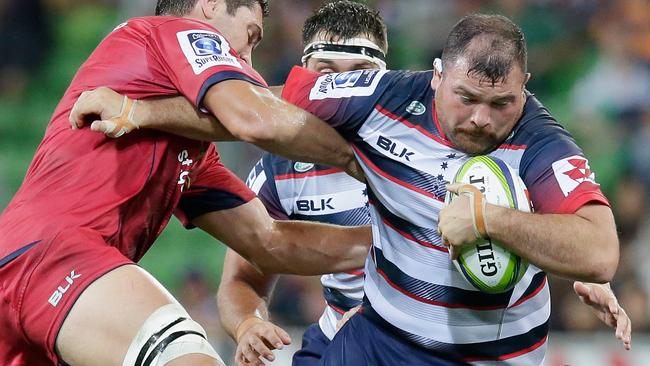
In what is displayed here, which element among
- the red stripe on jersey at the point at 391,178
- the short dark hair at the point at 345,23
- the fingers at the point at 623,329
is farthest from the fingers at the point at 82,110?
the fingers at the point at 623,329

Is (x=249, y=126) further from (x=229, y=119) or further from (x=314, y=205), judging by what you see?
(x=314, y=205)

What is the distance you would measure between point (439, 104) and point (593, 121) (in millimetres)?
5387

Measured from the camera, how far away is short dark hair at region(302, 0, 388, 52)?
5590mm

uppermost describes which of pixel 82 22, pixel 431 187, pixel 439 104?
pixel 439 104

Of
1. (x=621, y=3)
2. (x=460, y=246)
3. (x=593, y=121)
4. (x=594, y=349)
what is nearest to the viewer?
(x=460, y=246)

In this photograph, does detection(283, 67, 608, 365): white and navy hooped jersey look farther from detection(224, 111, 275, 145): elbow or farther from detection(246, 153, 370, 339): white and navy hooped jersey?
detection(246, 153, 370, 339): white and navy hooped jersey

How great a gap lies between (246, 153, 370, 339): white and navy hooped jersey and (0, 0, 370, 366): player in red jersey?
96 cm

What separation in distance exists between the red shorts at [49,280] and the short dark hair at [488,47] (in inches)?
57.9

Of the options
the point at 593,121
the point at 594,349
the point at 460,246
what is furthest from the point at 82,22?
the point at 460,246

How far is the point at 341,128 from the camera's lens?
13.4ft

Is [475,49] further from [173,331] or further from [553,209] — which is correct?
[173,331]

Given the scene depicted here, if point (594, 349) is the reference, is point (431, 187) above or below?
above

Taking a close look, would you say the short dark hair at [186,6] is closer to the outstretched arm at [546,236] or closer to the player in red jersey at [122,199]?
the player in red jersey at [122,199]

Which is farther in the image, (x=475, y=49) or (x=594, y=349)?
(x=594, y=349)
